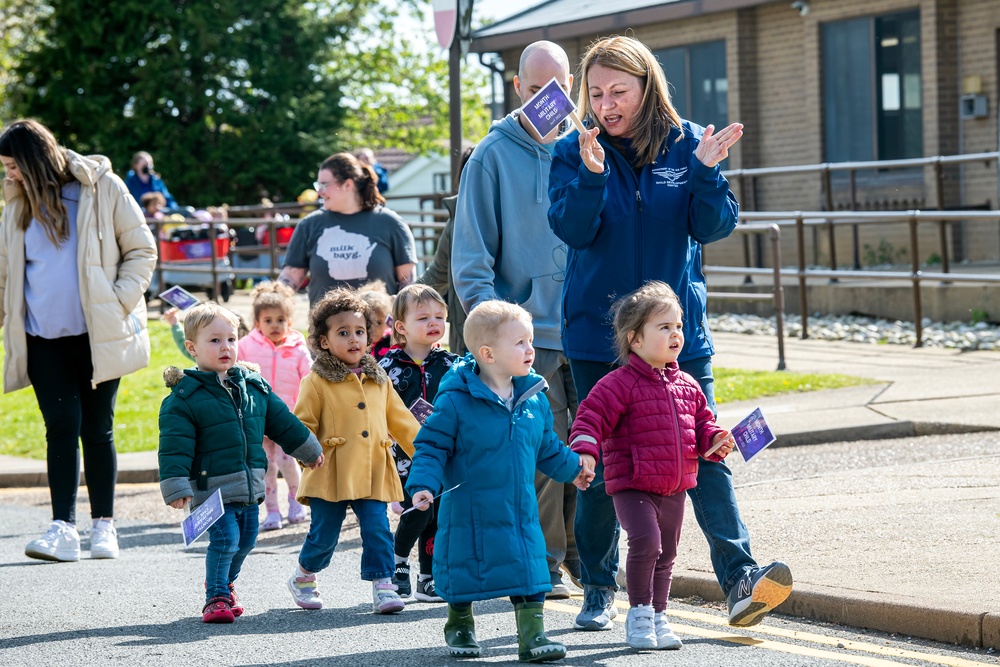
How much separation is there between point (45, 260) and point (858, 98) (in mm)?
15005

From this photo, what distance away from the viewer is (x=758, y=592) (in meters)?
5.30

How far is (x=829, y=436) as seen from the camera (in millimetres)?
10039

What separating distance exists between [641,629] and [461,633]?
63cm

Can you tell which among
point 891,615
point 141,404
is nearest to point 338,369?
point 891,615

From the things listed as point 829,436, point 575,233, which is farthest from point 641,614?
point 829,436

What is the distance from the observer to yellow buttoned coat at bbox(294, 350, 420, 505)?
6.30m

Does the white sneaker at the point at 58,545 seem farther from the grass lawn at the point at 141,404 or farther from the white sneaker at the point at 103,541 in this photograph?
the grass lawn at the point at 141,404

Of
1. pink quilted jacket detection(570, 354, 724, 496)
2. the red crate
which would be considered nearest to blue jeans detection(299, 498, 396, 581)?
pink quilted jacket detection(570, 354, 724, 496)

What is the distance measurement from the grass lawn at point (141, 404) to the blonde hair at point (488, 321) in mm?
6410

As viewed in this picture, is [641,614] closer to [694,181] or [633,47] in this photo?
[694,181]

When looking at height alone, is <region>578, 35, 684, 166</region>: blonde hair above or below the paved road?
above

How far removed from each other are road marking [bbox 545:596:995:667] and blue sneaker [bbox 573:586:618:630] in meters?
0.26

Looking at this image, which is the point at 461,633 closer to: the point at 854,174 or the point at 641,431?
the point at 641,431

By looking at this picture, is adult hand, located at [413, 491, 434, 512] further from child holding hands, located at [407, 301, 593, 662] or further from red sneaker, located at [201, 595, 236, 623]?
red sneaker, located at [201, 595, 236, 623]
